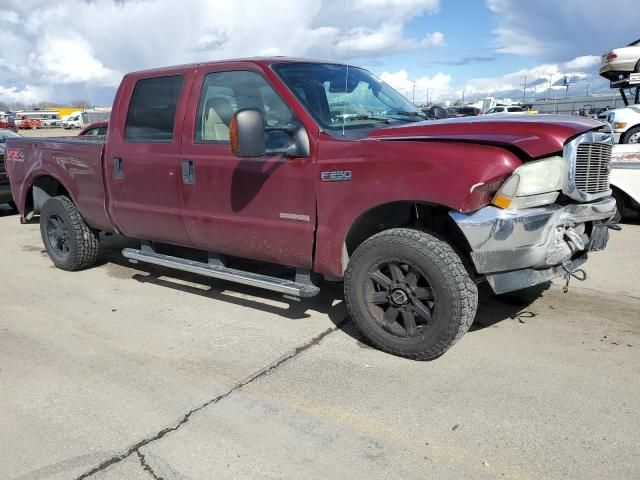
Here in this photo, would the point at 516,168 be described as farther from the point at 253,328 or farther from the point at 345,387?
the point at 253,328

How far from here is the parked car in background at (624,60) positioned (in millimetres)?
12398

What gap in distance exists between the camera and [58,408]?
3.18 meters

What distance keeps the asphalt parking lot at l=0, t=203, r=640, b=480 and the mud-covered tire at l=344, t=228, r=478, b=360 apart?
17cm

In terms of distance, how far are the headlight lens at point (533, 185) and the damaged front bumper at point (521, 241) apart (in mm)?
50

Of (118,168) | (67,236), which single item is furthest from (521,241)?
(67,236)

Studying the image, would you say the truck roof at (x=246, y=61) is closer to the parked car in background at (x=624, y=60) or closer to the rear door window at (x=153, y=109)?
the rear door window at (x=153, y=109)

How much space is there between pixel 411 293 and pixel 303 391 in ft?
2.99

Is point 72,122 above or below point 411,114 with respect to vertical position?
above

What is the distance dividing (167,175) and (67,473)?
257 centimetres

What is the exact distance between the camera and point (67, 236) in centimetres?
591

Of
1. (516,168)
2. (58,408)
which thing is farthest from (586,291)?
(58,408)

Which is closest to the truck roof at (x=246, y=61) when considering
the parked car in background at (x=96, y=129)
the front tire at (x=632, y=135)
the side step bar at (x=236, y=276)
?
the side step bar at (x=236, y=276)

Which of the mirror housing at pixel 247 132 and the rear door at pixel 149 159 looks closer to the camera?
the mirror housing at pixel 247 132

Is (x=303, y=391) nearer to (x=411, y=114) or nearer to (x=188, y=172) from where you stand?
(x=188, y=172)
